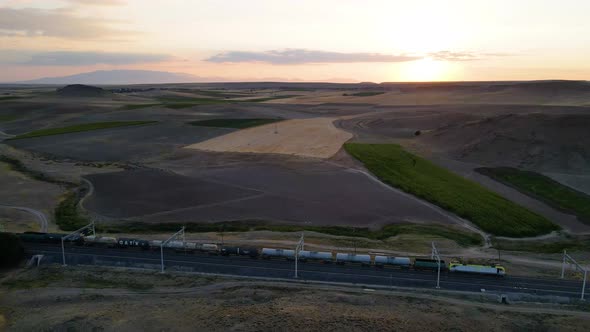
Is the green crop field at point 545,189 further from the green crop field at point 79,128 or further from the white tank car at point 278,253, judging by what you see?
the green crop field at point 79,128

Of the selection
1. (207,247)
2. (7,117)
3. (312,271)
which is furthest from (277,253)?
(7,117)

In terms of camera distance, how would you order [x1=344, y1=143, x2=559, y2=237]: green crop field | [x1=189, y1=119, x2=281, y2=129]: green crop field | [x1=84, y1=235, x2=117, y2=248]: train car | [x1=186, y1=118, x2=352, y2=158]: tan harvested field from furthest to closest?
[x1=189, y1=119, x2=281, y2=129]: green crop field
[x1=186, y1=118, x2=352, y2=158]: tan harvested field
[x1=344, y1=143, x2=559, y2=237]: green crop field
[x1=84, y1=235, x2=117, y2=248]: train car

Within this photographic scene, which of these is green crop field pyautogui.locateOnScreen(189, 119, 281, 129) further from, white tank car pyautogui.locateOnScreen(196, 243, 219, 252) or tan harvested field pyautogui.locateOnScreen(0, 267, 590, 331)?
tan harvested field pyautogui.locateOnScreen(0, 267, 590, 331)

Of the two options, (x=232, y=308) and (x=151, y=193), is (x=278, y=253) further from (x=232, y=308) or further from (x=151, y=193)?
(x=151, y=193)

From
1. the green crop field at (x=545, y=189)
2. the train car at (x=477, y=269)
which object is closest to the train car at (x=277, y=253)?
the train car at (x=477, y=269)

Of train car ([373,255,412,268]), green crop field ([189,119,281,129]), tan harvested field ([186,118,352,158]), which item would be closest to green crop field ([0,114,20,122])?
green crop field ([189,119,281,129])

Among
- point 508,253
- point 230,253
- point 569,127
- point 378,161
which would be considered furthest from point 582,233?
point 569,127
